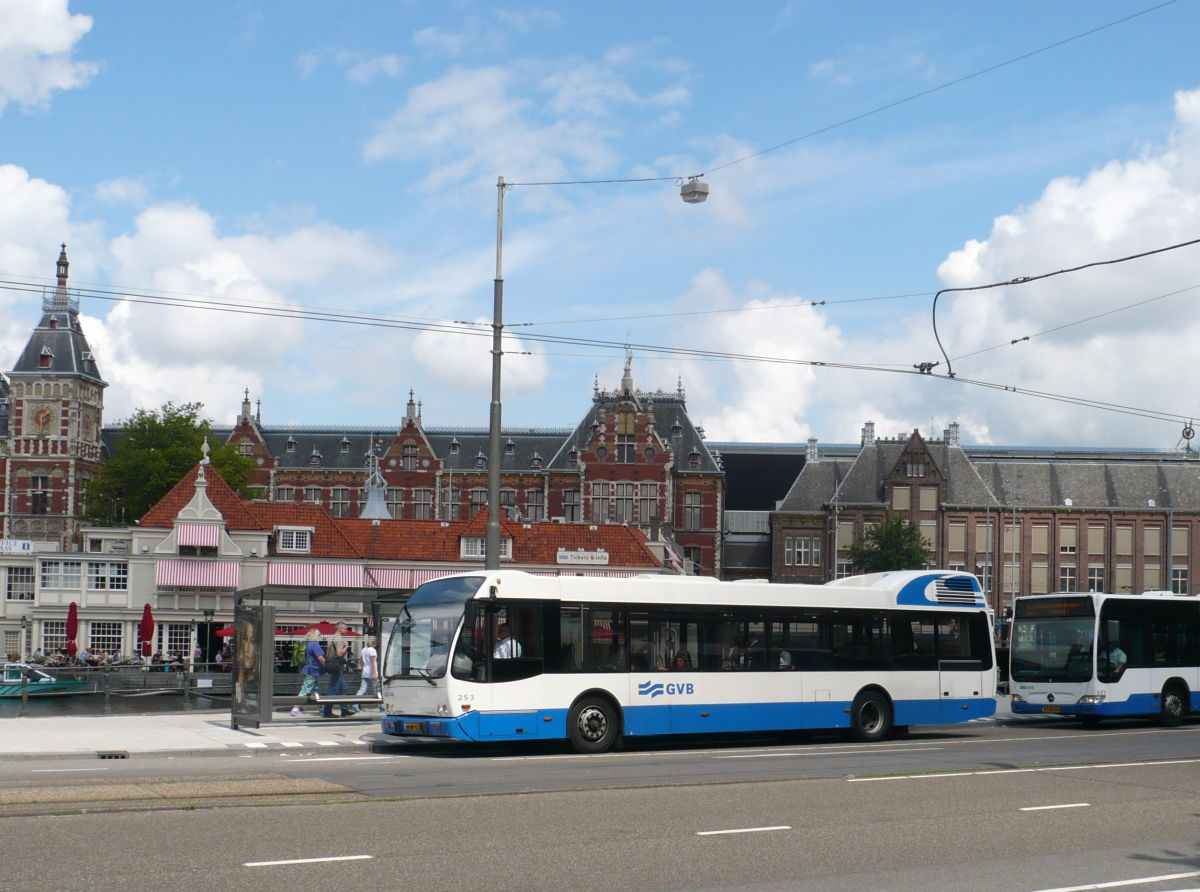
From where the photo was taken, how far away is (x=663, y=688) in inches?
878

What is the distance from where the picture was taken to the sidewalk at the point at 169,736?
20.2m

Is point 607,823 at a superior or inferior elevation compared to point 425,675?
inferior

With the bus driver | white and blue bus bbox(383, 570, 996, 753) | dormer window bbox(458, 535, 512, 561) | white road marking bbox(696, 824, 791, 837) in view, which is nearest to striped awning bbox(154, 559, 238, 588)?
dormer window bbox(458, 535, 512, 561)

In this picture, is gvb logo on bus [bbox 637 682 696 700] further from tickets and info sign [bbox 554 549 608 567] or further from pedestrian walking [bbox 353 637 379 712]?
tickets and info sign [bbox 554 549 608 567]

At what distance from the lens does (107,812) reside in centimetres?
1313

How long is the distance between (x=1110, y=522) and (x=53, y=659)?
70.7 metres

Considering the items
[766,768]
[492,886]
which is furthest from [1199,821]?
[492,886]

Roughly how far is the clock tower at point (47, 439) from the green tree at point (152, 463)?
13.5 meters

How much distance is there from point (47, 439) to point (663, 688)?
94425mm

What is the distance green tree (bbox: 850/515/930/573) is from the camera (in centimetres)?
8981

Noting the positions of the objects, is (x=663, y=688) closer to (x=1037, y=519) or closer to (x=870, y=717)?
(x=870, y=717)

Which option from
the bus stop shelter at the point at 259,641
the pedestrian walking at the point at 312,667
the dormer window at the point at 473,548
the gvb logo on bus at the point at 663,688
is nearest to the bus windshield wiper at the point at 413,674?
the bus stop shelter at the point at 259,641

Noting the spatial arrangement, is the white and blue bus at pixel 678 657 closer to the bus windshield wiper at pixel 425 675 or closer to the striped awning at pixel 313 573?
the bus windshield wiper at pixel 425 675

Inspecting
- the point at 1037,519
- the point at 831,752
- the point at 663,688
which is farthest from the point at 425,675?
the point at 1037,519
